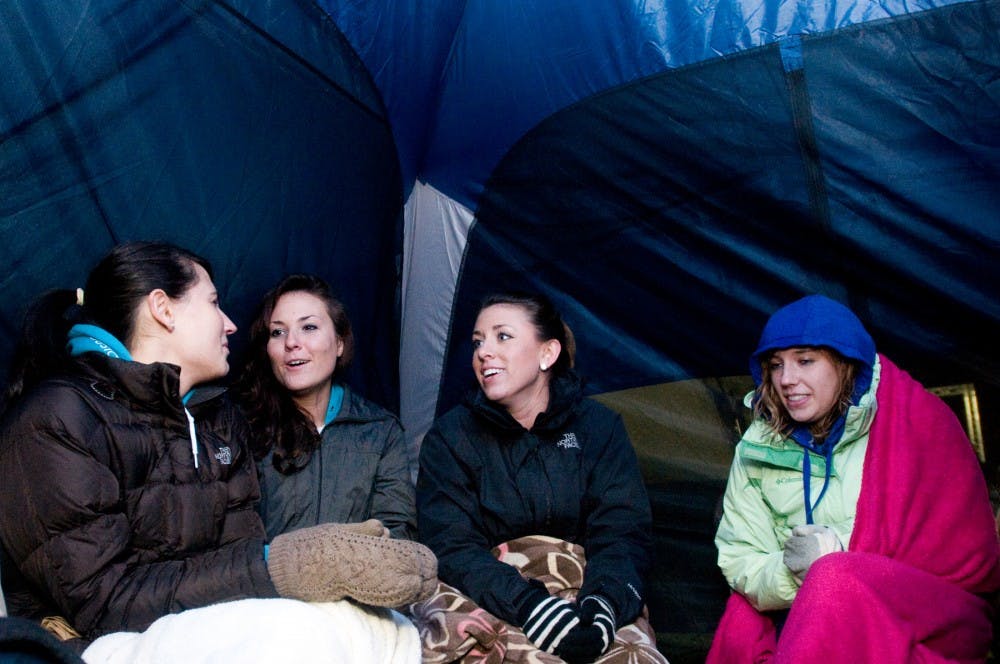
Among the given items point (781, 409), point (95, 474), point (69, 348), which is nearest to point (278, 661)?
point (95, 474)

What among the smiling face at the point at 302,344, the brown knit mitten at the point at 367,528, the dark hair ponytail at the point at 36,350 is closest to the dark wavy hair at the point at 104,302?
the dark hair ponytail at the point at 36,350

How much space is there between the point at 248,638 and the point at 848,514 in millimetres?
1363

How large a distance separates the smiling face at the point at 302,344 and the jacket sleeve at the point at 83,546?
754mm

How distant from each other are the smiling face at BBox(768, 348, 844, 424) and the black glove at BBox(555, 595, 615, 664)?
0.65 m

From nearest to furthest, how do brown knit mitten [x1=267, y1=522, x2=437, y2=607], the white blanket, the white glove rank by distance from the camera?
the white blanket
brown knit mitten [x1=267, y1=522, x2=437, y2=607]
the white glove

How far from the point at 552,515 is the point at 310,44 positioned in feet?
4.71

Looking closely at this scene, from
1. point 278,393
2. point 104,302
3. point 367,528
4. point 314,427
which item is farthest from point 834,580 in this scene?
point 104,302

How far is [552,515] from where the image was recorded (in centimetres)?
242

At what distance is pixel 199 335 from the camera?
2174mm

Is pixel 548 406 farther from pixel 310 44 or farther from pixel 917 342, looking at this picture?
pixel 310 44

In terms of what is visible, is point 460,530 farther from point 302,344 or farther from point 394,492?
point 302,344

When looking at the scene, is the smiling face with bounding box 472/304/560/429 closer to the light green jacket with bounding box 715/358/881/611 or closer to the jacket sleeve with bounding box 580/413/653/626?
the jacket sleeve with bounding box 580/413/653/626

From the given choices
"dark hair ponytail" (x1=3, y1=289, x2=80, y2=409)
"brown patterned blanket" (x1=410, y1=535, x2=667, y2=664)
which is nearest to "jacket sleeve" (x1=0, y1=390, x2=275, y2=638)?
"dark hair ponytail" (x1=3, y1=289, x2=80, y2=409)

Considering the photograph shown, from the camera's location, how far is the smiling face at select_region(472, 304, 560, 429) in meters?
2.57
